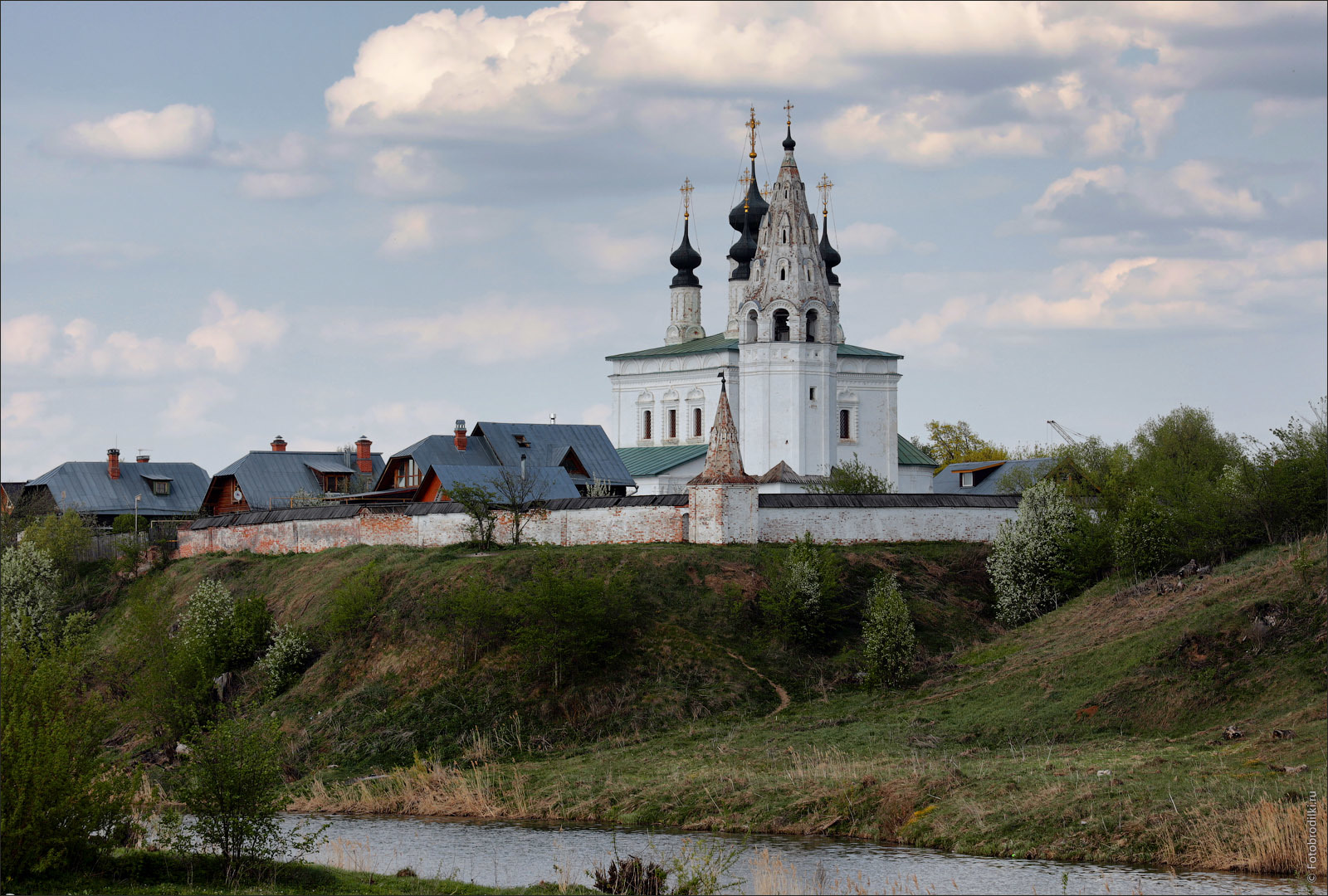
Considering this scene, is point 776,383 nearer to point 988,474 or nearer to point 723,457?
point 988,474

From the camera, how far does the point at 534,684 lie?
30.7 metres

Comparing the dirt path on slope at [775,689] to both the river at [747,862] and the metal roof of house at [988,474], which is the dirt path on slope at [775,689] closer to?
the river at [747,862]

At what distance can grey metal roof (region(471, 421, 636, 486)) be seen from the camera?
50812 millimetres

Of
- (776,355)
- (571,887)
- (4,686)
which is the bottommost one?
(571,887)

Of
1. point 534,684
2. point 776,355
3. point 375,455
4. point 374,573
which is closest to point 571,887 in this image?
point 534,684

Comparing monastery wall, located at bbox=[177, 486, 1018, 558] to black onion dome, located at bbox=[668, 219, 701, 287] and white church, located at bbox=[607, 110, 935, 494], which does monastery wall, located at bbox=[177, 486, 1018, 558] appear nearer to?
white church, located at bbox=[607, 110, 935, 494]

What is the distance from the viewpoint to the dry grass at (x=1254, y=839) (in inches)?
691

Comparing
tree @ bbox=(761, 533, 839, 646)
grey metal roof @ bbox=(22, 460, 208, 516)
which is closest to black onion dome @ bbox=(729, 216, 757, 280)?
grey metal roof @ bbox=(22, 460, 208, 516)

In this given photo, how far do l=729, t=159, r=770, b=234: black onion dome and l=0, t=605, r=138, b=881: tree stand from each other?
47641 millimetres

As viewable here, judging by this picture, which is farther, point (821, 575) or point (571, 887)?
point (821, 575)

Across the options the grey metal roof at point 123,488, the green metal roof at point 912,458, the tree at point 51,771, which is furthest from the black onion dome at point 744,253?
the tree at point 51,771

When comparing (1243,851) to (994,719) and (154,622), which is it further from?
(154,622)

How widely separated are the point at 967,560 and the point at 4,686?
1029 inches

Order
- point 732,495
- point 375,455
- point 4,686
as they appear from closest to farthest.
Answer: point 4,686 < point 732,495 < point 375,455
